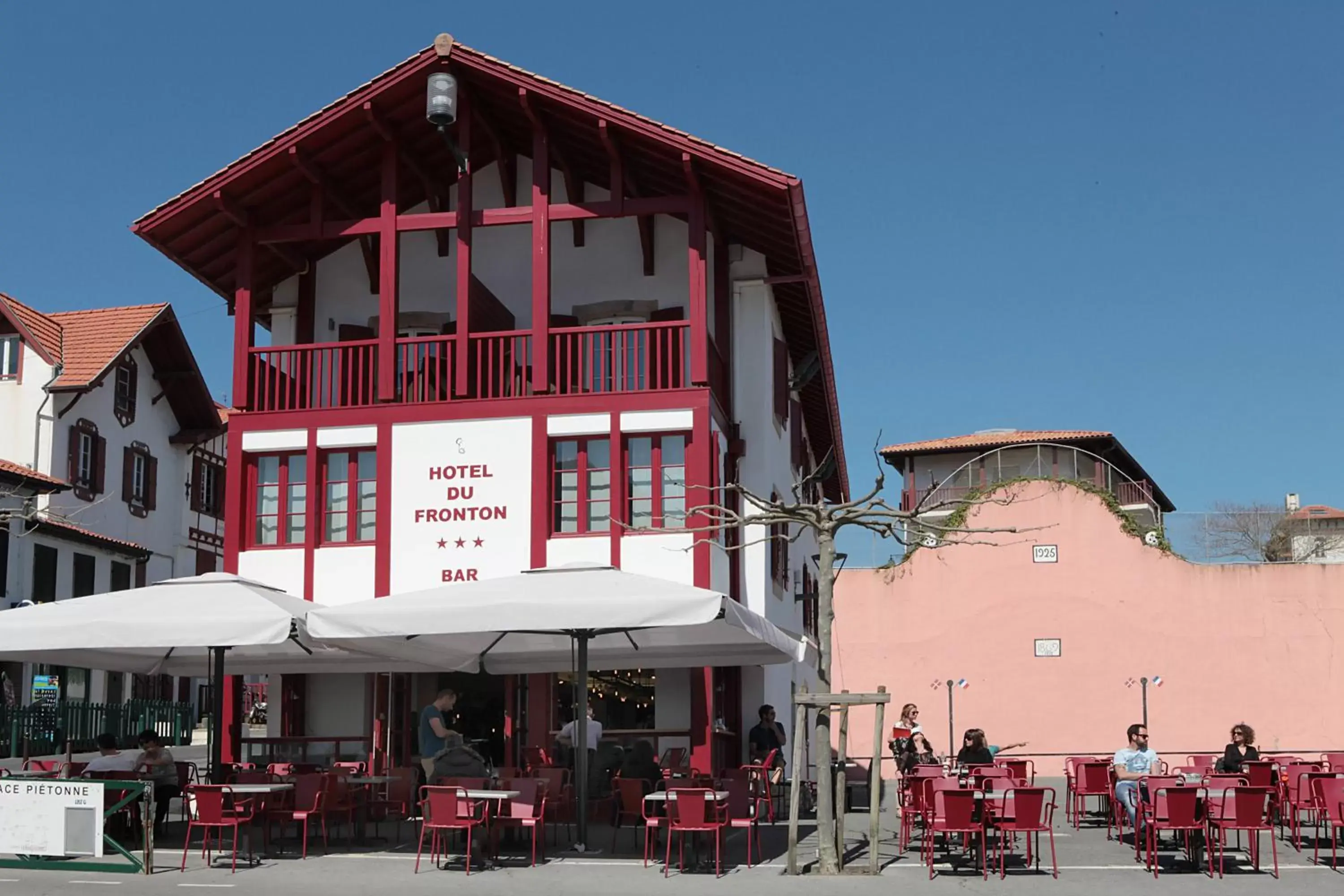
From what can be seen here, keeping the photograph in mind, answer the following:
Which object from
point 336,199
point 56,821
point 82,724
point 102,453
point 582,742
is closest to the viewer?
point 56,821

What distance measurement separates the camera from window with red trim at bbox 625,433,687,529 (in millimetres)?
19297

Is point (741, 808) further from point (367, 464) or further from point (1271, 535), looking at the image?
point (1271, 535)

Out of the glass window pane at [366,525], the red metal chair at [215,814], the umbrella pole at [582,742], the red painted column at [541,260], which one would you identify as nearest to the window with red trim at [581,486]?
the red painted column at [541,260]

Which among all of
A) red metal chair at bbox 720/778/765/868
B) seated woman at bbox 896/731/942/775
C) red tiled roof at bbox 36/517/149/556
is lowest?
red metal chair at bbox 720/778/765/868

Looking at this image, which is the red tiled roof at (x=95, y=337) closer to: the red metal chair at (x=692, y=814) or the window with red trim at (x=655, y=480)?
the window with red trim at (x=655, y=480)

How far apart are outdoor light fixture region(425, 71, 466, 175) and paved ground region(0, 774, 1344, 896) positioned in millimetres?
9195

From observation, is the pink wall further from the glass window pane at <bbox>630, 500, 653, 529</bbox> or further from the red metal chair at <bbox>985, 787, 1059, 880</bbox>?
the red metal chair at <bbox>985, 787, 1059, 880</bbox>

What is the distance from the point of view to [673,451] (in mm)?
19359

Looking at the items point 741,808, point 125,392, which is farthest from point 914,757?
point 125,392

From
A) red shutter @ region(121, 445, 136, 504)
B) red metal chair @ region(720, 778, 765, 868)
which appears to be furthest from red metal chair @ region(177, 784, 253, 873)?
red shutter @ region(121, 445, 136, 504)

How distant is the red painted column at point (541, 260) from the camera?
64.5 feet

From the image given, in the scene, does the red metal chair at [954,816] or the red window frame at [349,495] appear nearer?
the red metal chair at [954,816]

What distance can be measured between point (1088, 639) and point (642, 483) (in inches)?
592

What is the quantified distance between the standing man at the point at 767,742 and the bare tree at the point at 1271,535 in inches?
1110
